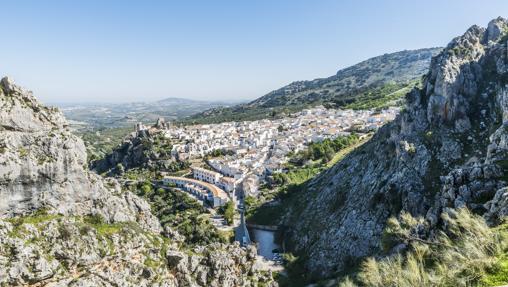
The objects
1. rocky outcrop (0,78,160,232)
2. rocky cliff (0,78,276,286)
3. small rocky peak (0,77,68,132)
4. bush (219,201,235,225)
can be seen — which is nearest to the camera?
rocky cliff (0,78,276,286)

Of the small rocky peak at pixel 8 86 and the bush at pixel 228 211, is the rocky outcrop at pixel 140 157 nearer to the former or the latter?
the bush at pixel 228 211

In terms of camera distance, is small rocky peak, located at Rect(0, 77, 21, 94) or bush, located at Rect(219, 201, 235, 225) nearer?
small rocky peak, located at Rect(0, 77, 21, 94)

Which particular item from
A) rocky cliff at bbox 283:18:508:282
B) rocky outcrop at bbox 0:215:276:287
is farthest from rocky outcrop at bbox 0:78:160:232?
rocky cliff at bbox 283:18:508:282

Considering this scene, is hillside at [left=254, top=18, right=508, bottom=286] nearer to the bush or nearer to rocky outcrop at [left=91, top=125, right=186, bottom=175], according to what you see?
the bush

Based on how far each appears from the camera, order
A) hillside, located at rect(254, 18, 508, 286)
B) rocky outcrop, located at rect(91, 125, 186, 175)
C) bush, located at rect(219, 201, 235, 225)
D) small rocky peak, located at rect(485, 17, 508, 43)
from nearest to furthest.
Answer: hillside, located at rect(254, 18, 508, 286)
bush, located at rect(219, 201, 235, 225)
small rocky peak, located at rect(485, 17, 508, 43)
rocky outcrop, located at rect(91, 125, 186, 175)

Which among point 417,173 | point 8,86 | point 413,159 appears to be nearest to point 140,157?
point 8,86

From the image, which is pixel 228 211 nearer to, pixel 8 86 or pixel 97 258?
pixel 97 258
